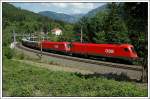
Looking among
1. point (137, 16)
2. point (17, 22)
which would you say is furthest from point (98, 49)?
point (137, 16)

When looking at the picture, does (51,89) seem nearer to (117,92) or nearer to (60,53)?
(117,92)

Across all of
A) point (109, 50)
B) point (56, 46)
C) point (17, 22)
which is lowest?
point (109, 50)

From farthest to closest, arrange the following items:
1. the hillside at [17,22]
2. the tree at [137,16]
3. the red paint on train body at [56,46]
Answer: the red paint on train body at [56,46]
the hillside at [17,22]
the tree at [137,16]

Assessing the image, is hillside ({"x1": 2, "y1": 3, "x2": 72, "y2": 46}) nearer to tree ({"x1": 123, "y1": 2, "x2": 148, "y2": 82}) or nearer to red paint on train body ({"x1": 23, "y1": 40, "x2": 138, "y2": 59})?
tree ({"x1": 123, "y1": 2, "x2": 148, "y2": 82})

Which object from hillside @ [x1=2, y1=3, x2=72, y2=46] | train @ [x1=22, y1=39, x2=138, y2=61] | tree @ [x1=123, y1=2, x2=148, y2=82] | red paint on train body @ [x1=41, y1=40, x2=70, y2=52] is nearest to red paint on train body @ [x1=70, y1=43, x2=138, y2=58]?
train @ [x1=22, y1=39, x2=138, y2=61]

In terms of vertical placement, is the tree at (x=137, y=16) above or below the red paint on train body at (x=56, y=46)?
above

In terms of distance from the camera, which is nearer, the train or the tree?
the tree

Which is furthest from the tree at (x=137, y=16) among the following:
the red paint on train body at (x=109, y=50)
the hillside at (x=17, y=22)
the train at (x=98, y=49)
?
the train at (x=98, y=49)

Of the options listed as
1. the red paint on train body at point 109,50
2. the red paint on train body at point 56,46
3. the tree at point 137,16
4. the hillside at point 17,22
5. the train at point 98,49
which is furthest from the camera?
the red paint on train body at point 56,46

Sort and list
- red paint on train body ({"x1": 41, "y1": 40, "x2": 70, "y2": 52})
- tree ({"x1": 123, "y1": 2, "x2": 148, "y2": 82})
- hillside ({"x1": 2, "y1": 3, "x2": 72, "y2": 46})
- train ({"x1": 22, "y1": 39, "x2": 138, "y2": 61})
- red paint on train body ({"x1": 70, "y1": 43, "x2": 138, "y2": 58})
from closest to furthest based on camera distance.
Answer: tree ({"x1": 123, "y1": 2, "x2": 148, "y2": 82}) < hillside ({"x1": 2, "y1": 3, "x2": 72, "y2": 46}) < red paint on train body ({"x1": 70, "y1": 43, "x2": 138, "y2": 58}) < train ({"x1": 22, "y1": 39, "x2": 138, "y2": 61}) < red paint on train body ({"x1": 41, "y1": 40, "x2": 70, "y2": 52})

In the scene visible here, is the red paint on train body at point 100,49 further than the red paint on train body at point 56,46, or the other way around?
the red paint on train body at point 56,46

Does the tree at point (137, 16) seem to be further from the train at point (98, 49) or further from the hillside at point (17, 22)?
the train at point (98, 49)

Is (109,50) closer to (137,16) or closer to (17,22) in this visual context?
(17,22)

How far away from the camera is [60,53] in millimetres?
55875
